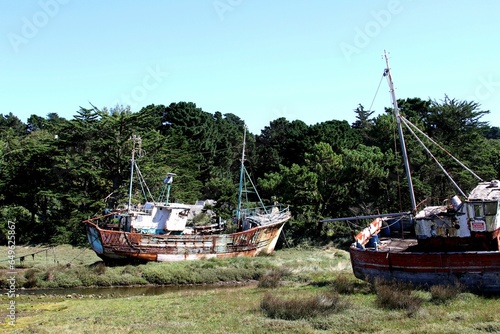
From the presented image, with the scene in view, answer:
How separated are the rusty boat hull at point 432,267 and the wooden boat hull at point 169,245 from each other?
12.5m

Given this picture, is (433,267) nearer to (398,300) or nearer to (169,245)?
(398,300)

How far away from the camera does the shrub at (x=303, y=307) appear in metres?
13.2

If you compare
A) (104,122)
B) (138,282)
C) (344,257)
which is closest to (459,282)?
Result: (344,257)

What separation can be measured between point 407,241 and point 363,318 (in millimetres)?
10617

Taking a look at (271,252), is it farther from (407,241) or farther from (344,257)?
(407,241)

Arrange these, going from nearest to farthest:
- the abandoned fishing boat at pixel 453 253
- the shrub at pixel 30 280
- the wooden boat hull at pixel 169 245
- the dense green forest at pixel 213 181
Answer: the abandoned fishing boat at pixel 453 253
the shrub at pixel 30 280
the wooden boat hull at pixel 169 245
the dense green forest at pixel 213 181

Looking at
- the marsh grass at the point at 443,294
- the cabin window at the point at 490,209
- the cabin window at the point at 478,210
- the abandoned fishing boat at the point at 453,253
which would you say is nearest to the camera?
the marsh grass at the point at 443,294

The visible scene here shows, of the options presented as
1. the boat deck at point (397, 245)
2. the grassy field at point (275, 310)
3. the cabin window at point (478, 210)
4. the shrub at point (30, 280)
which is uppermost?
the cabin window at point (478, 210)

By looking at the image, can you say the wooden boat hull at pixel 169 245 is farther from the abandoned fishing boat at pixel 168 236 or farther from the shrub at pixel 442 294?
the shrub at pixel 442 294

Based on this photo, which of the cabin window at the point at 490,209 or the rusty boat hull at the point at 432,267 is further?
the cabin window at the point at 490,209

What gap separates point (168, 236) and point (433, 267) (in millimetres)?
16556

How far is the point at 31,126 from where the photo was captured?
81125 millimetres

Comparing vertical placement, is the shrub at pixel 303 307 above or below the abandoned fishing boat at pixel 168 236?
below

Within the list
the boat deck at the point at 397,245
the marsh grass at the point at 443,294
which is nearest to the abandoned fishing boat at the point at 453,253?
the boat deck at the point at 397,245
